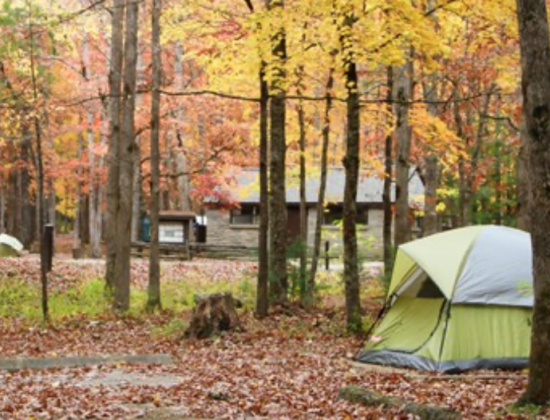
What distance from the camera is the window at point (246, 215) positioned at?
4103 cm

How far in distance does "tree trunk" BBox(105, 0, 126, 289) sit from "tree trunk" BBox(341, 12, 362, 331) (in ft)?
18.6

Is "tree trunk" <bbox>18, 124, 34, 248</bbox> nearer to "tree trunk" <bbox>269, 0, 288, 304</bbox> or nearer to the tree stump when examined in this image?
"tree trunk" <bbox>269, 0, 288, 304</bbox>

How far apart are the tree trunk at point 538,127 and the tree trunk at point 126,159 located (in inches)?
434

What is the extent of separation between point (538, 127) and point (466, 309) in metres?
4.89

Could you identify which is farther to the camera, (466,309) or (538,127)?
(466,309)

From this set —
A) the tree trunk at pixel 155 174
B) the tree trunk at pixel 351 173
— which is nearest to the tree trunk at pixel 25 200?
the tree trunk at pixel 155 174

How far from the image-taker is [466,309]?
40.3 ft

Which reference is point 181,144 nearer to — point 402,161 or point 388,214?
point 388,214

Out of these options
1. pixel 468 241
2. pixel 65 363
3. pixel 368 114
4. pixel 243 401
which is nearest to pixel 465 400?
pixel 243 401

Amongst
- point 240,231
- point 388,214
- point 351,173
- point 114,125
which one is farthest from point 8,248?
point 351,173

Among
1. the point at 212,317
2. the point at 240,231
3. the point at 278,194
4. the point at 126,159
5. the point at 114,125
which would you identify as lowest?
the point at 212,317

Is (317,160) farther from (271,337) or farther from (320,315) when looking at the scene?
(271,337)

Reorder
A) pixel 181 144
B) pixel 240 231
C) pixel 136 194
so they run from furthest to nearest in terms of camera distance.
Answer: pixel 240 231 < pixel 136 194 < pixel 181 144

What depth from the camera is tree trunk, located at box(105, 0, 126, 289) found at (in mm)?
18781
